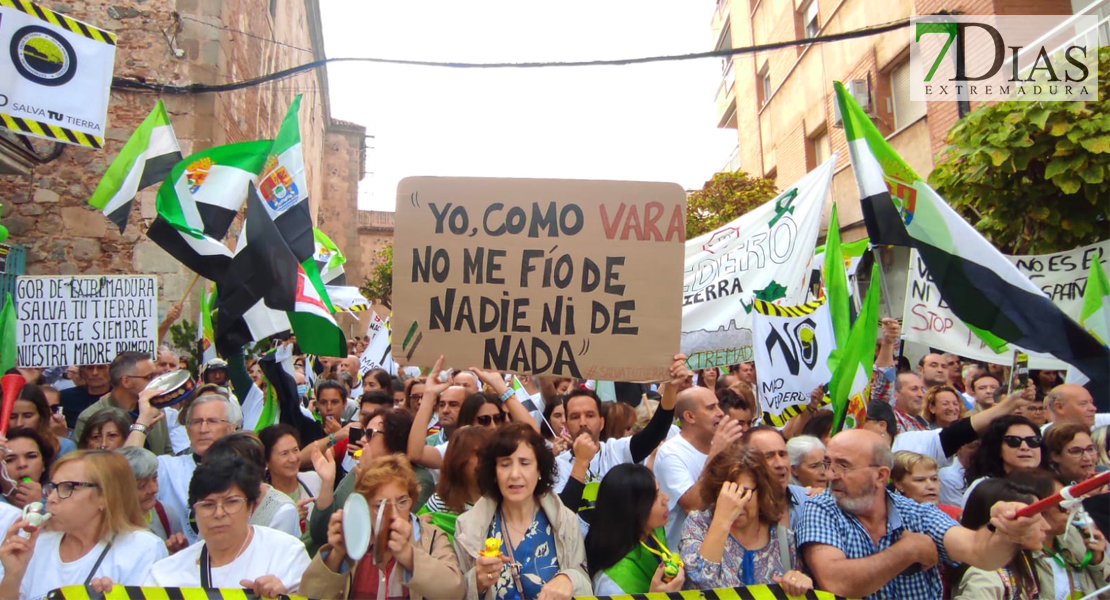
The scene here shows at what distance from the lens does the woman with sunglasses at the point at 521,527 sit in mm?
2906

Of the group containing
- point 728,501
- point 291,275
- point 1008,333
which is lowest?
point 728,501

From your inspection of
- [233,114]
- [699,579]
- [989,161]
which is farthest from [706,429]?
[233,114]

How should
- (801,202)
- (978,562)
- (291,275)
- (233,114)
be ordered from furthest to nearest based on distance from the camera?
(233,114) → (801,202) → (291,275) → (978,562)

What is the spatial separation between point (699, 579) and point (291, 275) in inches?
145

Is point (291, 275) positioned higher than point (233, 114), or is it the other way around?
point (233, 114)

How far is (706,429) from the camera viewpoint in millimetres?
4309

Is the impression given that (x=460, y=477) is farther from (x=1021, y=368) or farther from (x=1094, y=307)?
(x=1094, y=307)

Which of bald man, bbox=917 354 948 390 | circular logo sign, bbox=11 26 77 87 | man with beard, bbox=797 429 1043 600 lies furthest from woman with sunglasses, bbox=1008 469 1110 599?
circular logo sign, bbox=11 26 77 87

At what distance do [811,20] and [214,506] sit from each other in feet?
64.0

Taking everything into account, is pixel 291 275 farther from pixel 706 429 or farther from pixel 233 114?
pixel 233 114

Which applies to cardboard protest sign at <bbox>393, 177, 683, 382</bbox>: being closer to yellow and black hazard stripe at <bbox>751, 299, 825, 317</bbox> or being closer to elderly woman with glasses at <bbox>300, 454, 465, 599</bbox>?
elderly woman with glasses at <bbox>300, 454, 465, 599</bbox>

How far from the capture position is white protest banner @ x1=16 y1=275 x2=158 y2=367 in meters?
6.11

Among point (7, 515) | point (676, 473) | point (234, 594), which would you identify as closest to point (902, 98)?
point (676, 473)

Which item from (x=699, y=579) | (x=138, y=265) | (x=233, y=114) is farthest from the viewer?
(x=233, y=114)
